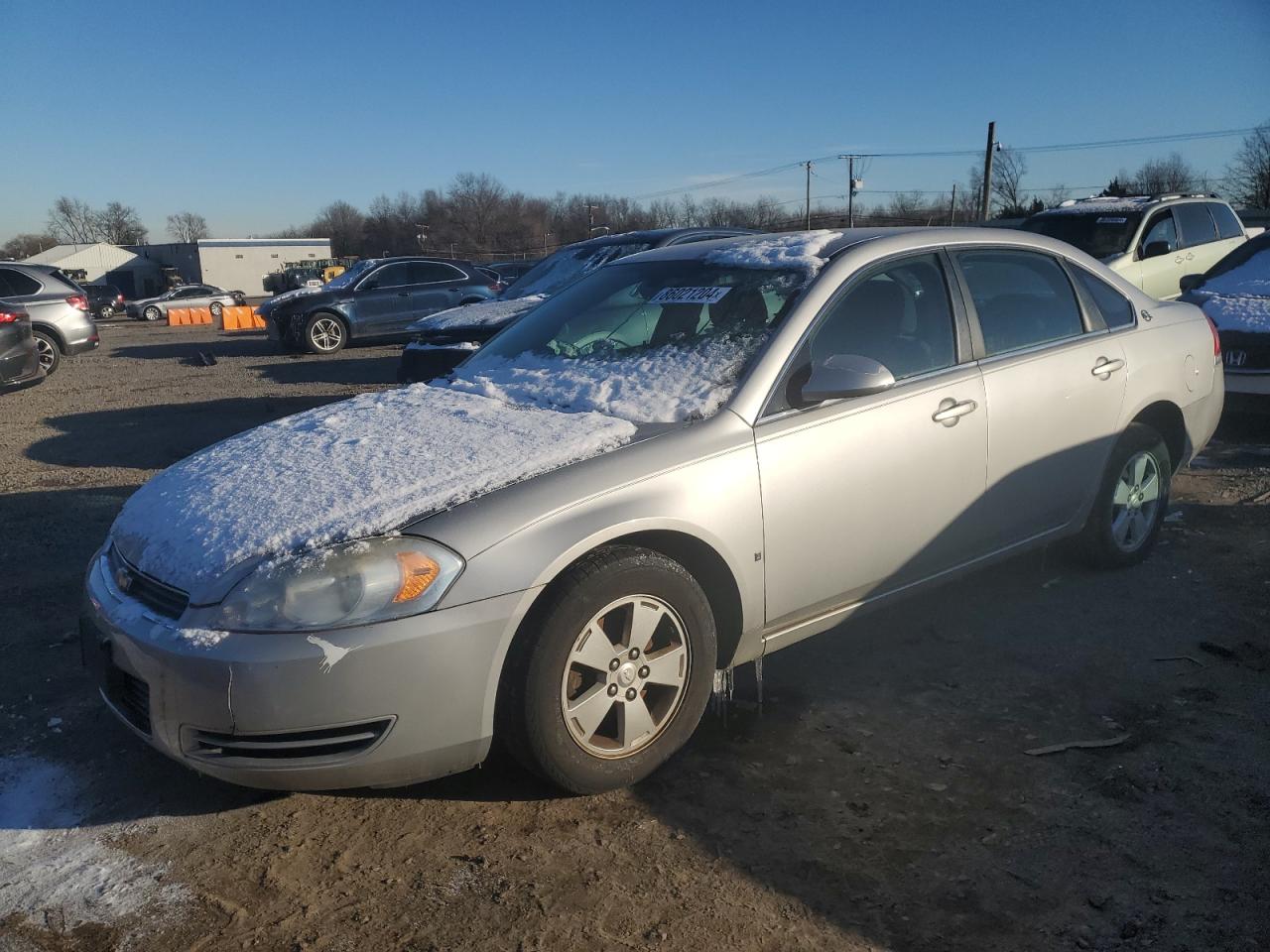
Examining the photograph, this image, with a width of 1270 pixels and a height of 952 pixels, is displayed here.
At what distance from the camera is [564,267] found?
1047 cm

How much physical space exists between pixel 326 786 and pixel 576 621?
0.77m

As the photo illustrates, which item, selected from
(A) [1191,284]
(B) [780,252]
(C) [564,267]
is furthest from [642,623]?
(C) [564,267]

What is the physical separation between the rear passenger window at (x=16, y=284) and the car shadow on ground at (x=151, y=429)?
18.3 ft

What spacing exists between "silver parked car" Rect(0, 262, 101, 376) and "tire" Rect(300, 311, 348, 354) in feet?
10.4

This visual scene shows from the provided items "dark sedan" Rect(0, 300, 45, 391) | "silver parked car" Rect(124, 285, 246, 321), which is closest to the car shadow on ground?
"dark sedan" Rect(0, 300, 45, 391)

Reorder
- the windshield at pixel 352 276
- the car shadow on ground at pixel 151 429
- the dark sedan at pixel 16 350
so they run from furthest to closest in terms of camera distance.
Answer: the windshield at pixel 352 276
the dark sedan at pixel 16 350
the car shadow on ground at pixel 151 429

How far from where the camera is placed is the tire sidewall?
263 cm

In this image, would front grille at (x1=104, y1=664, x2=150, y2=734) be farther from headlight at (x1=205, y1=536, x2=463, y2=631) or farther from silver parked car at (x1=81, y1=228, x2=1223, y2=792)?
headlight at (x1=205, y1=536, x2=463, y2=631)

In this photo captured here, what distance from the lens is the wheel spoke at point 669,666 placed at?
288 centimetres

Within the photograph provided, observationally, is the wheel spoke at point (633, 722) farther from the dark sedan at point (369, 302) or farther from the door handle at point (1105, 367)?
the dark sedan at point (369, 302)

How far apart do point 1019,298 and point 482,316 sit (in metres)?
6.04

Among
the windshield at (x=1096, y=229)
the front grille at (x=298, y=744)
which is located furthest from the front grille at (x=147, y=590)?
the windshield at (x=1096, y=229)

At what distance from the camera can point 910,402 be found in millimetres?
3482

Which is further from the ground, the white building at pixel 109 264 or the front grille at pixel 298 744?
the white building at pixel 109 264
